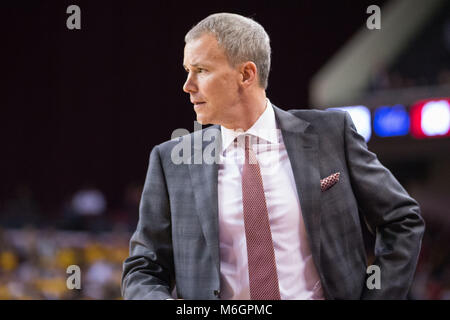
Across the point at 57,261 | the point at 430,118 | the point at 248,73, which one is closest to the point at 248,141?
the point at 248,73

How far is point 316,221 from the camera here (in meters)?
1.45

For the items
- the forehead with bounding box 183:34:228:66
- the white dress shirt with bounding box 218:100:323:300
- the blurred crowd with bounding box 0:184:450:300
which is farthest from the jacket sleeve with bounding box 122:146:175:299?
the blurred crowd with bounding box 0:184:450:300

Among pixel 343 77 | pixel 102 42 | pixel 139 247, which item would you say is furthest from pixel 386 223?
pixel 343 77

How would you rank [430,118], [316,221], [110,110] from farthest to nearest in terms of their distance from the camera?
[110,110] < [430,118] < [316,221]

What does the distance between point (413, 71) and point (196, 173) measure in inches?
348

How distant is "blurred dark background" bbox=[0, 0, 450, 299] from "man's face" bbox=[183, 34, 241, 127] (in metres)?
4.40

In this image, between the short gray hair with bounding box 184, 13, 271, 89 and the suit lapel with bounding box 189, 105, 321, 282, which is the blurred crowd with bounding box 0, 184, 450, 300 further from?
the short gray hair with bounding box 184, 13, 271, 89

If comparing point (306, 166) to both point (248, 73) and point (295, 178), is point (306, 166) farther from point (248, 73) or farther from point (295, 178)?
point (248, 73)

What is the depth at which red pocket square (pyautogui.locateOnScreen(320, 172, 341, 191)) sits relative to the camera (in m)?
1.47

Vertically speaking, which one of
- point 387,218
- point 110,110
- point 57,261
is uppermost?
point 387,218

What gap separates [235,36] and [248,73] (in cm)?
10

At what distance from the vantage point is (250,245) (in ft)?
4.83

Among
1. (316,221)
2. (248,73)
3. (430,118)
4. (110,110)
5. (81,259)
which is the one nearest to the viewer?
(316,221)
